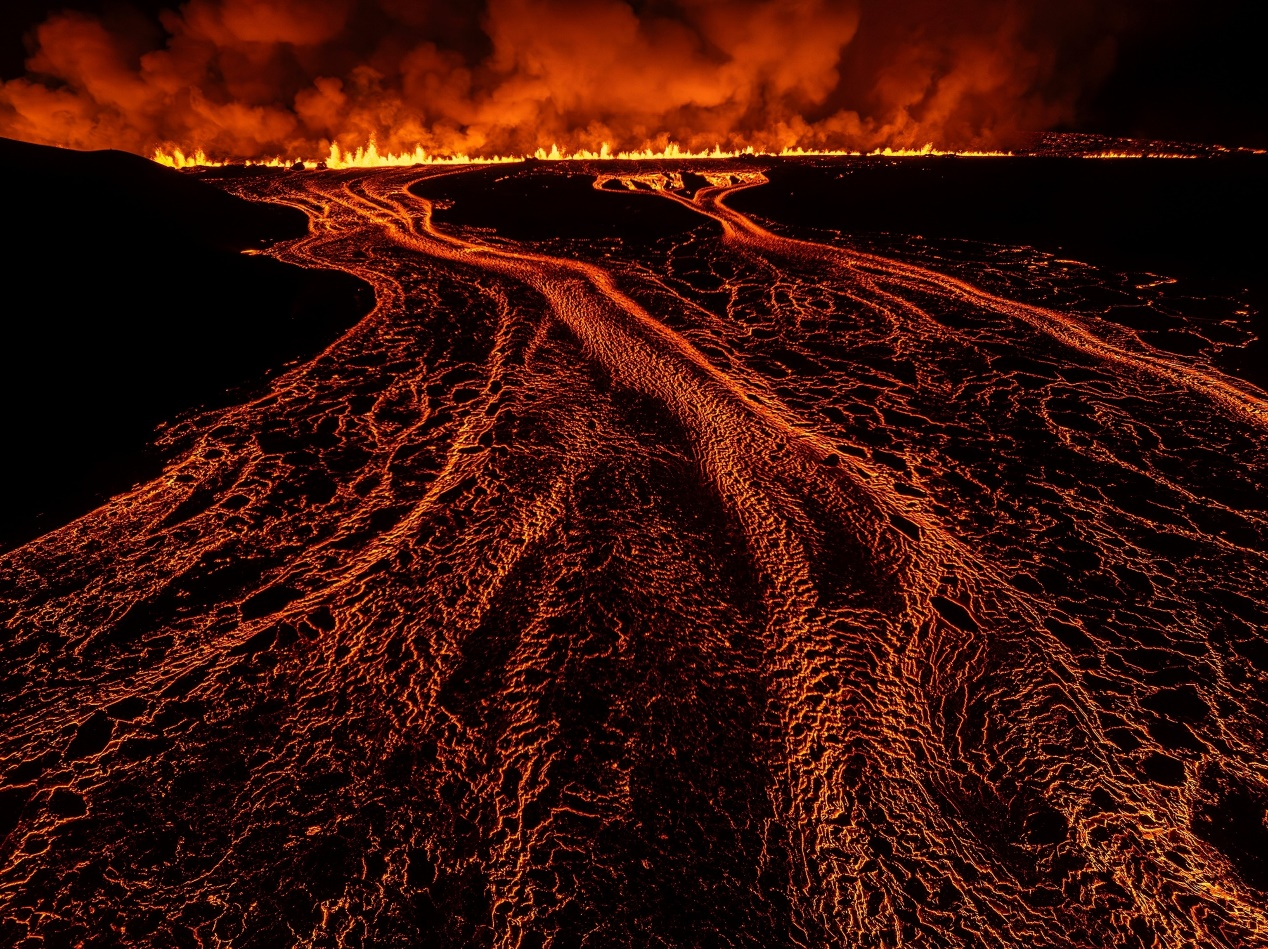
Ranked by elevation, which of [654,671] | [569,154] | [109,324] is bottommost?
[654,671]

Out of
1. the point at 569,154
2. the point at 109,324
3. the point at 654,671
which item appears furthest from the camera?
the point at 569,154

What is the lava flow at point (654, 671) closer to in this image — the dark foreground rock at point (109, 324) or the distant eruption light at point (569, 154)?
the dark foreground rock at point (109, 324)

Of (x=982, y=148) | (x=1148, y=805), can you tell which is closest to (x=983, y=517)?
(x=1148, y=805)

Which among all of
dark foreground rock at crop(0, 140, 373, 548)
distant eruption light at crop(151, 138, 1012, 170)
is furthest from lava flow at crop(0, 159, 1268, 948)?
distant eruption light at crop(151, 138, 1012, 170)

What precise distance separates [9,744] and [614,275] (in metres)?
3.92

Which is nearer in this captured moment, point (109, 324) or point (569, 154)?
point (109, 324)

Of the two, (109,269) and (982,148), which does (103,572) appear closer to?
(109,269)

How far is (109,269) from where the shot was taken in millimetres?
2885

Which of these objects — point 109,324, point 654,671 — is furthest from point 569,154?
point 654,671

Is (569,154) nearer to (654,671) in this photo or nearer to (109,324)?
(109,324)

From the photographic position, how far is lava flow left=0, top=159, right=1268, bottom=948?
0.95m

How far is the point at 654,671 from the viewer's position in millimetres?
1307

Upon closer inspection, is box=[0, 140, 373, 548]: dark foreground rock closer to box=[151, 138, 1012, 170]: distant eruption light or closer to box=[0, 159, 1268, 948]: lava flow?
box=[0, 159, 1268, 948]: lava flow

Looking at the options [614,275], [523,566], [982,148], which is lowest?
[523,566]
